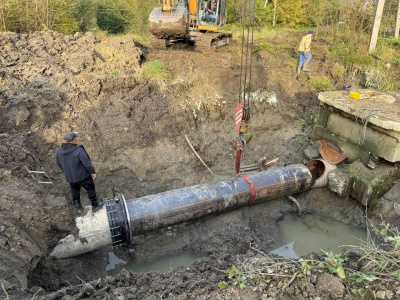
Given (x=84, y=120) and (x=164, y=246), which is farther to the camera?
(x=84, y=120)

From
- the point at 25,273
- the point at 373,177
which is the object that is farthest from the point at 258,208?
the point at 25,273

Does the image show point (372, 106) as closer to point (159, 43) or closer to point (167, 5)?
point (167, 5)

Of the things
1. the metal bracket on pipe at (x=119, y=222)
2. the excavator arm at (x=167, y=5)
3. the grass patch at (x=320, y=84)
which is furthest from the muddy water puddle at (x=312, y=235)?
the excavator arm at (x=167, y=5)

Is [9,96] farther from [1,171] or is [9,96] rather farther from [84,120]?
[1,171]

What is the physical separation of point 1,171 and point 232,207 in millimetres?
3895

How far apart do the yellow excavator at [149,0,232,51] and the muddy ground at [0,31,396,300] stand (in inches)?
25.9

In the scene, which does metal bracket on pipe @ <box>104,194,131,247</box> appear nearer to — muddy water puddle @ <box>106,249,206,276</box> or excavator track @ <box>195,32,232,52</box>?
muddy water puddle @ <box>106,249,206,276</box>

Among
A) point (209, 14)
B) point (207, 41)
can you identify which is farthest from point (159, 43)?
point (209, 14)

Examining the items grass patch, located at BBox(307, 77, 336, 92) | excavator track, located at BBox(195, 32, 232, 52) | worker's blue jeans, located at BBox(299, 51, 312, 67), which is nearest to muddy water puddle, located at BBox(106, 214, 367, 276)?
grass patch, located at BBox(307, 77, 336, 92)

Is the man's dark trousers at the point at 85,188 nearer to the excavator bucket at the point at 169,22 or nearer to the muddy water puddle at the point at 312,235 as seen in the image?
the muddy water puddle at the point at 312,235

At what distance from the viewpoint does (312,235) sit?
5.88 m

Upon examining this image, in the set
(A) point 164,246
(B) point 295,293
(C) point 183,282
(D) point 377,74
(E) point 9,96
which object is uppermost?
(D) point 377,74

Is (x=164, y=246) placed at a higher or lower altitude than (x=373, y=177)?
lower

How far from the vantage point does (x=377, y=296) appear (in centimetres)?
290
